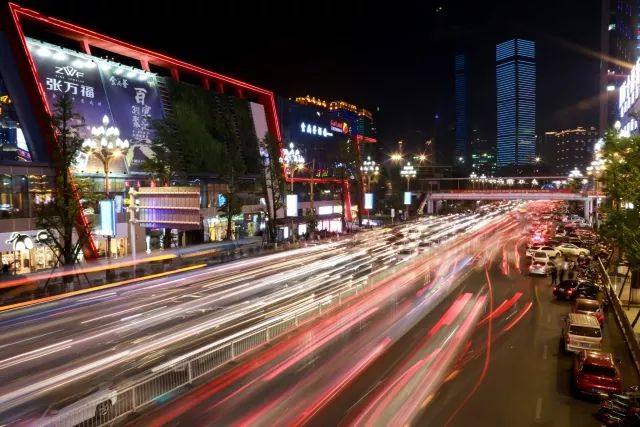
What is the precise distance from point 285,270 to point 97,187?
714 inches

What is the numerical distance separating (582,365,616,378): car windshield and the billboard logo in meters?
37.3

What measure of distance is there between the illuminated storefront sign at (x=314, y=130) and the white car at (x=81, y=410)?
58.4 metres

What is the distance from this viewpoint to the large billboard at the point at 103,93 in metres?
33.9

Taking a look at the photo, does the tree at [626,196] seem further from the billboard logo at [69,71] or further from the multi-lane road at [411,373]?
the billboard logo at [69,71]

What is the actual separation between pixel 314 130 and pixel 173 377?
5968cm

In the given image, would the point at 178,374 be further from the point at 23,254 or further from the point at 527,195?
the point at 527,195

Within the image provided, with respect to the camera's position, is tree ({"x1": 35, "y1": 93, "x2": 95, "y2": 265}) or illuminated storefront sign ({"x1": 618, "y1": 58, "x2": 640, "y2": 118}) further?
illuminated storefront sign ({"x1": 618, "y1": 58, "x2": 640, "y2": 118})

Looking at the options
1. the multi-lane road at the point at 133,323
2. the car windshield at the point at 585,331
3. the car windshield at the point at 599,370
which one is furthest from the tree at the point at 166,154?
the car windshield at the point at 599,370

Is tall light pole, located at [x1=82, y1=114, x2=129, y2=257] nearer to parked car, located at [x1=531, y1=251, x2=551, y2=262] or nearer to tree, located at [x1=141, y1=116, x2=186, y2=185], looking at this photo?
tree, located at [x1=141, y1=116, x2=186, y2=185]

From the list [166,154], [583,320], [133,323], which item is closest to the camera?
[583,320]

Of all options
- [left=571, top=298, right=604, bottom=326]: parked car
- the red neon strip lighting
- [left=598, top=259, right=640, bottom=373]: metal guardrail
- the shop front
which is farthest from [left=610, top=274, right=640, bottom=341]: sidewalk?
the red neon strip lighting

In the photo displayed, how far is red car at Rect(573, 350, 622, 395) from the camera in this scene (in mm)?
12859

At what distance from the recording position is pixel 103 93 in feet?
125

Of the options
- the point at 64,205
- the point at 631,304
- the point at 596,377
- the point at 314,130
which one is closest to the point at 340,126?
the point at 314,130
